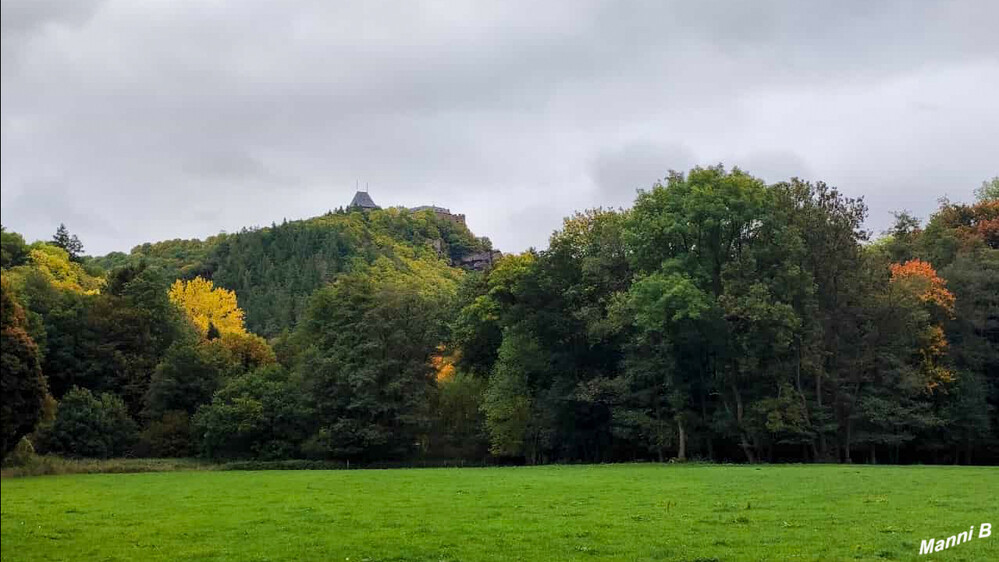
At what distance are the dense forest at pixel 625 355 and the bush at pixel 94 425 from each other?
0.61 ft

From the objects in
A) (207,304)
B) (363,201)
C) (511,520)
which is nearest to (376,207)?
(363,201)

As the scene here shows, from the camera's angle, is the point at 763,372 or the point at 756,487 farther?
the point at 763,372

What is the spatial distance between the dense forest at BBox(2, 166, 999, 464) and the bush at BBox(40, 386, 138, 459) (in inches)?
7.4

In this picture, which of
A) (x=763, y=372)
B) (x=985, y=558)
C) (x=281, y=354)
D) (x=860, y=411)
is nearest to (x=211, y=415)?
(x=281, y=354)

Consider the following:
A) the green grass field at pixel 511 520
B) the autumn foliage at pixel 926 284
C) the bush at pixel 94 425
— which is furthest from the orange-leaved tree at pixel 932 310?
the bush at pixel 94 425

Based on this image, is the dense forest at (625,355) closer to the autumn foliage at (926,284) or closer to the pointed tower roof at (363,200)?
the autumn foliage at (926,284)

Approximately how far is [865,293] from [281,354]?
51864 millimetres

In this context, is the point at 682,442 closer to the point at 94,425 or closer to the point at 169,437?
the point at 169,437

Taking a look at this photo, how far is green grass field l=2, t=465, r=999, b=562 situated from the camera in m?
15.2

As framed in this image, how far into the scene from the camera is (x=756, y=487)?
2886 cm

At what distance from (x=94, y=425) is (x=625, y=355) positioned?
36.7m

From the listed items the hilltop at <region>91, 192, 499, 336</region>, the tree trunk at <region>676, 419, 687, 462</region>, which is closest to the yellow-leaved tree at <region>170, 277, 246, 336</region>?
the hilltop at <region>91, 192, 499, 336</region>

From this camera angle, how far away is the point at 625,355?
191ft

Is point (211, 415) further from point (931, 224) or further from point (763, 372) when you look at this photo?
point (931, 224)
